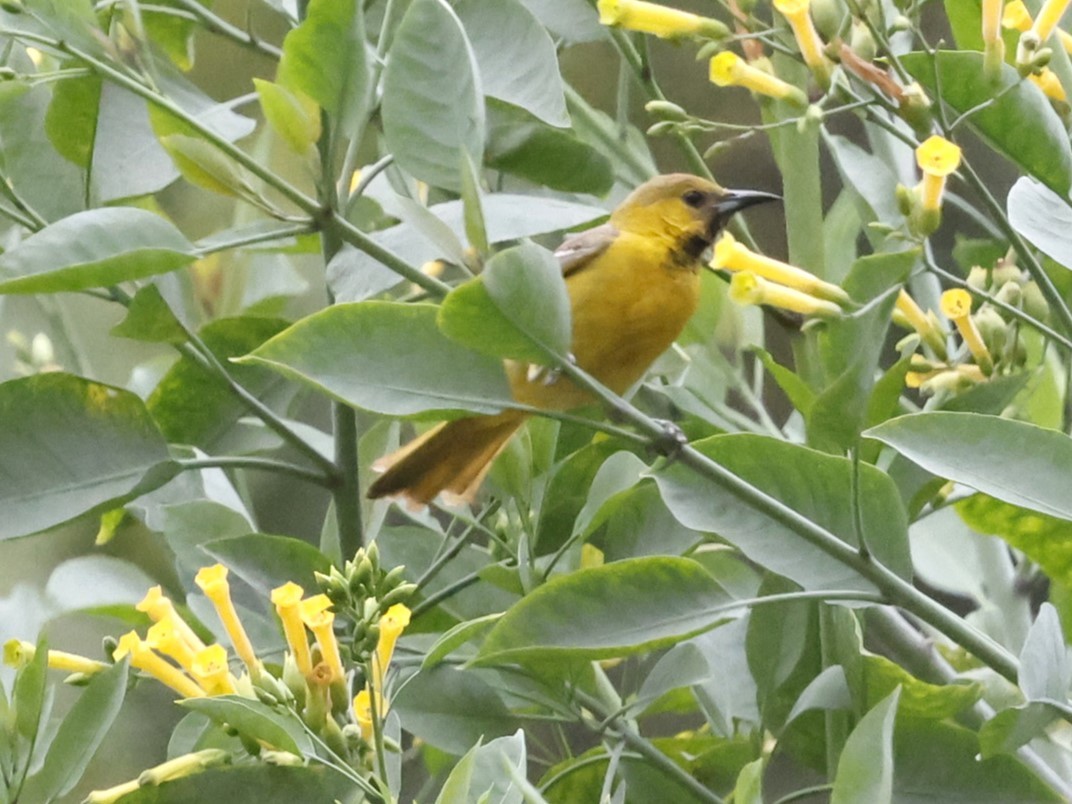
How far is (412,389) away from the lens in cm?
66

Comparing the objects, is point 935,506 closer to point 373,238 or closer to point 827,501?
point 827,501

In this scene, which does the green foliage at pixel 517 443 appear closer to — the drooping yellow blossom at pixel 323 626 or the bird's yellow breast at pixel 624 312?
the drooping yellow blossom at pixel 323 626

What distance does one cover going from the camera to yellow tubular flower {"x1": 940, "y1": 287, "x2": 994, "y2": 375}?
0.76 m

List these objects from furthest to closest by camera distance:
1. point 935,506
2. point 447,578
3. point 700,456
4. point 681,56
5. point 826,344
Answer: point 681,56, point 447,578, point 935,506, point 826,344, point 700,456

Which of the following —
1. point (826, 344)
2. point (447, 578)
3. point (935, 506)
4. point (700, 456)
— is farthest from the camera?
point (447, 578)

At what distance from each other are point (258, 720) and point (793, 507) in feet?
0.90

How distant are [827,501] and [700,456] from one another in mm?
111

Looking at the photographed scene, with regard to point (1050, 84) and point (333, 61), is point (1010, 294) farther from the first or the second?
point (333, 61)

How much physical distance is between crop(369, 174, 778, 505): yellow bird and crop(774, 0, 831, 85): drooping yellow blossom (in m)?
0.29

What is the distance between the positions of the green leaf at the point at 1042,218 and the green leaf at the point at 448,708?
39 centimetres

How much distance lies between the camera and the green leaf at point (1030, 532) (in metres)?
0.77

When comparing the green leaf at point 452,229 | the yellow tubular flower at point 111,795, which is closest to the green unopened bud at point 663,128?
the green leaf at point 452,229

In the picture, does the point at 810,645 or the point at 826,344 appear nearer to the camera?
the point at 826,344

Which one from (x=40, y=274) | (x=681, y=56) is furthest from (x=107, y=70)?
(x=681, y=56)
